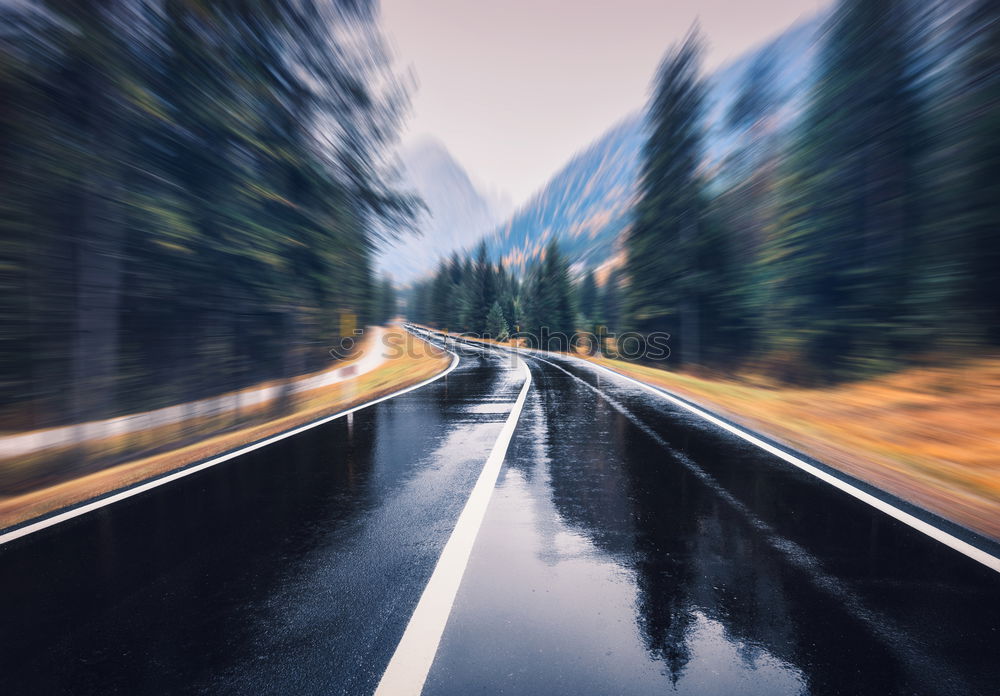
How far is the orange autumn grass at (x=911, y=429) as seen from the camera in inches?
186

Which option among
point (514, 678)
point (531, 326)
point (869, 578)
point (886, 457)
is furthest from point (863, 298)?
point (531, 326)

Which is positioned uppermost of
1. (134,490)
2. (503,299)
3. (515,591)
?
(503,299)

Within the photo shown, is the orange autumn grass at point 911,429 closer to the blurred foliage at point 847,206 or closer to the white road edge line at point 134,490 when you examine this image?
the blurred foliage at point 847,206

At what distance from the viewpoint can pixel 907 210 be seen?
12.8 meters

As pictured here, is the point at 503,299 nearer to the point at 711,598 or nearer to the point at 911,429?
the point at 911,429

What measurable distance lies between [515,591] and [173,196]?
9.29m

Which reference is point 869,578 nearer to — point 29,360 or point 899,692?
point 899,692

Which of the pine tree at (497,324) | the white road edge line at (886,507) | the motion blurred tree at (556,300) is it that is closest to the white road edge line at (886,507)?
the white road edge line at (886,507)

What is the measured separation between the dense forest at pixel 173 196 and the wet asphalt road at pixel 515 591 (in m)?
4.73

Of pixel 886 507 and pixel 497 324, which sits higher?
pixel 497 324

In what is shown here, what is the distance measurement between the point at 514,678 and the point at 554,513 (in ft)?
7.28

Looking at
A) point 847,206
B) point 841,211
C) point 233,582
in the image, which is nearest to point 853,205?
point 847,206

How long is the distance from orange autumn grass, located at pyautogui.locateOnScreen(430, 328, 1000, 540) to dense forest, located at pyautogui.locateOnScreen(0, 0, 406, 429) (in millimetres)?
10764

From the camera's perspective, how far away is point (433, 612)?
2.75 m
